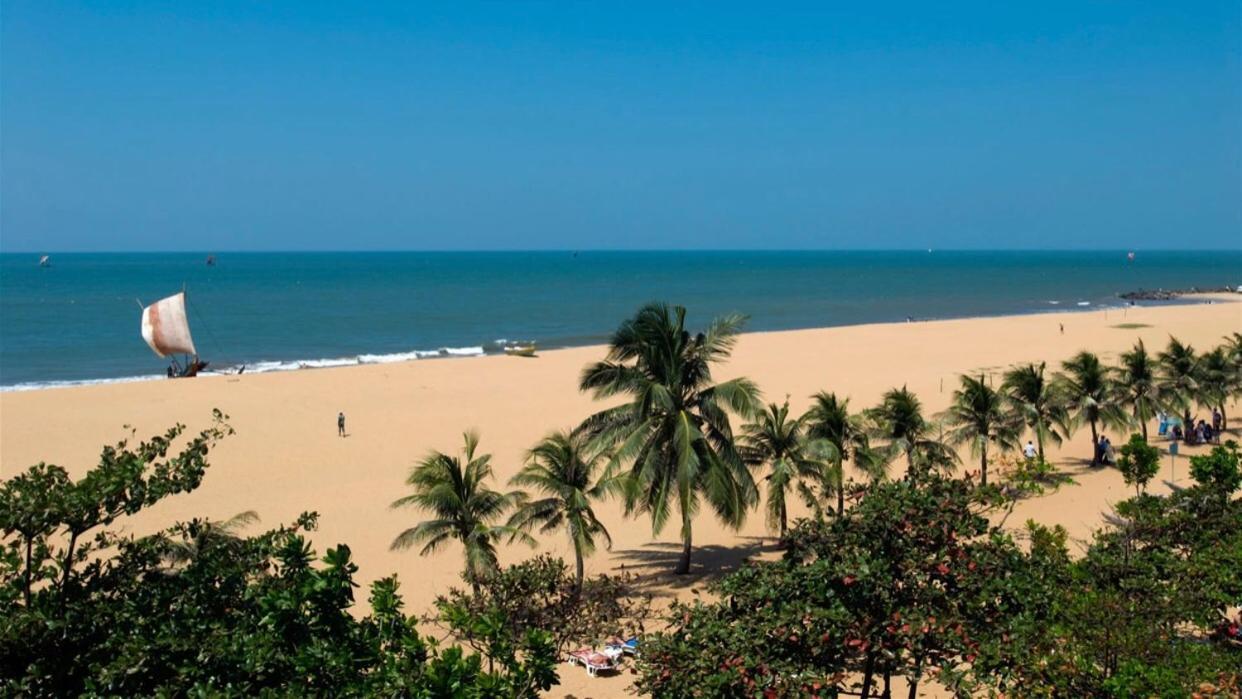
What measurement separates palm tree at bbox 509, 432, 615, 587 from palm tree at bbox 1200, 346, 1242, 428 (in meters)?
19.7

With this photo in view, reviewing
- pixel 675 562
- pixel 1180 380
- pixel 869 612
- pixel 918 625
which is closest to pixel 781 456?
pixel 675 562

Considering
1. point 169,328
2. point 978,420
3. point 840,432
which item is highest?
point 169,328

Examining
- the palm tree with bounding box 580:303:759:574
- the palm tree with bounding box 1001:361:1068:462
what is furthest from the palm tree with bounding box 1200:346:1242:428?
the palm tree with bounding box 580:303:759:574

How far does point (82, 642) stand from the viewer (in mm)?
6961

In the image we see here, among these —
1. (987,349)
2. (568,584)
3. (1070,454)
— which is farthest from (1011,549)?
(987,349)

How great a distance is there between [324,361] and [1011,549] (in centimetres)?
4805

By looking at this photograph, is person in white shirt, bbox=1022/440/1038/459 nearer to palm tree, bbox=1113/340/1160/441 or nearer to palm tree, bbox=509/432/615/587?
palm tree, bbox=1113/340/1160/441

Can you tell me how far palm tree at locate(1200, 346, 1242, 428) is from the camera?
25.9 metres

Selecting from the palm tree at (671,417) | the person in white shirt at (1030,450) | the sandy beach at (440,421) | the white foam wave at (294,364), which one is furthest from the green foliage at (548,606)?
the white foam wave at (294,364)

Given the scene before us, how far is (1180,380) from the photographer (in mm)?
25484

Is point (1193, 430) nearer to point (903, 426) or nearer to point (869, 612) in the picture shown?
point (903, 426)

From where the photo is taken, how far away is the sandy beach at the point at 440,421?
19109 millimetres

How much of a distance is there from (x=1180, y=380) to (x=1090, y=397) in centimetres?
340

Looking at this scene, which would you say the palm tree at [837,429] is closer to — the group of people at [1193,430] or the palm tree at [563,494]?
the palm tree at [563,494]
